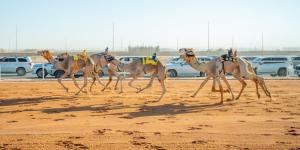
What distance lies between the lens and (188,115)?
14.2 meters

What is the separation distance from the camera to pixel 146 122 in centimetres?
1276

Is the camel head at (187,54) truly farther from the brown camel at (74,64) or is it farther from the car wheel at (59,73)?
the car wheel at (59,73)

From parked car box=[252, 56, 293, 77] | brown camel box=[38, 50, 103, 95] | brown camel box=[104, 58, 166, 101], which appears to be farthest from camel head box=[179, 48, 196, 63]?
parked car box=[252, 56, 293, 77]

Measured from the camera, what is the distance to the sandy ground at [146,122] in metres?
10.1

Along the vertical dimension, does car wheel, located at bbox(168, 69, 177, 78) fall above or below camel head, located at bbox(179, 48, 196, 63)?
below

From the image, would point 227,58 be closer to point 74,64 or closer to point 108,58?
point 108,58

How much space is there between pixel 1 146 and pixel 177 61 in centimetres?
2686

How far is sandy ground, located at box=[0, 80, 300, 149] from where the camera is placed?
10.1 metres

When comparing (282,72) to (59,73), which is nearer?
(59,73)

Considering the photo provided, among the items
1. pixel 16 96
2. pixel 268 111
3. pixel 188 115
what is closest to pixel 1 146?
pixel 188 115

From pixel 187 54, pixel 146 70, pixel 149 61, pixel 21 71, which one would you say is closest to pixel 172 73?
pixel 21 71

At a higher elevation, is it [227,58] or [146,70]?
[227,58]

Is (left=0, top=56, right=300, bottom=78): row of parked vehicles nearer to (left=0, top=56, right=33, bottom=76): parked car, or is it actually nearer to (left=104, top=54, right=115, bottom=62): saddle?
(left=0, top=56, right=33, bottom=76): parked car

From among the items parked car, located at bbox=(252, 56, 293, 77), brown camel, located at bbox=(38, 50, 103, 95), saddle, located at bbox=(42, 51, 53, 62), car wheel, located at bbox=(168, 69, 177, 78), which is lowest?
car wheel, located at bbox=(168, 69, 177, 78)
